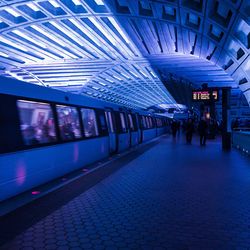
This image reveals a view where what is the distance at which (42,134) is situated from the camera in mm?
8461

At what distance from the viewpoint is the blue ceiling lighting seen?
51.1 ft

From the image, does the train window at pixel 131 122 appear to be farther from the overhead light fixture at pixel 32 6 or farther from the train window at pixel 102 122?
the overhead light fixture at pixel 32 6

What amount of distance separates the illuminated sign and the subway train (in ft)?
37.2

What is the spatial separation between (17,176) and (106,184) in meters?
2.28

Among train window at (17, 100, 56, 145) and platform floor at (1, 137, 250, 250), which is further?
train window at (17, 100, 56, 145)

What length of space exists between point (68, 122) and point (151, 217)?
5522mm

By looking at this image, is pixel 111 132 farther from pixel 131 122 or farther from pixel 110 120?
pixel 131 122

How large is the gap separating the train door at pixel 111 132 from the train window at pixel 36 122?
21.3 feet

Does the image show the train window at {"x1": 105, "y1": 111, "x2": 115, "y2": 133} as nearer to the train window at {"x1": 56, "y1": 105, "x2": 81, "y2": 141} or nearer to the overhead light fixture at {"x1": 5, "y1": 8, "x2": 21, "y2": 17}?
the train window at {"x1": 56, "y1": 105, "x2": 81, "y2": 141}

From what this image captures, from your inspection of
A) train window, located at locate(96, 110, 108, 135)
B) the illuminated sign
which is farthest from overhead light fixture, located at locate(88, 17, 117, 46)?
train window, located at locate(96, 110, 108, 135)

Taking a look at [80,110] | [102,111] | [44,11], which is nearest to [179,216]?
[80,110]

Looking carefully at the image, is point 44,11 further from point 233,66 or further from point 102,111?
point 233,66

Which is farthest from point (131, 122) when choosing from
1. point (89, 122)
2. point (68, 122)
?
point (68, 122)

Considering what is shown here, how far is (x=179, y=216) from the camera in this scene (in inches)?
220
